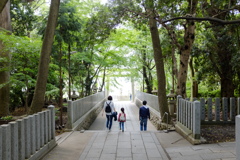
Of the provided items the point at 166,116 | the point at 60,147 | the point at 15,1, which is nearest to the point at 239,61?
the point at 166,116

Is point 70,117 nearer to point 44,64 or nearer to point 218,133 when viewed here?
point 44,64

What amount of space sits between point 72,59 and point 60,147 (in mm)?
9890

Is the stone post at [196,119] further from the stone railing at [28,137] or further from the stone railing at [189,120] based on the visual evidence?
the stone railing at [28,137]

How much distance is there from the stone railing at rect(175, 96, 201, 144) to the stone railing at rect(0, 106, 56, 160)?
4120 mm

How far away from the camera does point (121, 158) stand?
577cm

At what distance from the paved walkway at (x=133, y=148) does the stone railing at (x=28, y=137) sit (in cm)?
41

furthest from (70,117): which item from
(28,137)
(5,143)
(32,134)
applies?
(5,143)

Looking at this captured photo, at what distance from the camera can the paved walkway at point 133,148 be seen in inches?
228

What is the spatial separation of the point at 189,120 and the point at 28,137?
15.8 feet

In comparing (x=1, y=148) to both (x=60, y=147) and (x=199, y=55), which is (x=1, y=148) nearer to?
(x=60, y=147)

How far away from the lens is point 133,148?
21.9 ft

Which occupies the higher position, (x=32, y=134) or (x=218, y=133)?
(x=32, y=134)

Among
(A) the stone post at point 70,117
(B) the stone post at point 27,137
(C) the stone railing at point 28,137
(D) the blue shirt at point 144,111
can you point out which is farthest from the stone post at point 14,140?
(D) the blue shirt at point 144,111

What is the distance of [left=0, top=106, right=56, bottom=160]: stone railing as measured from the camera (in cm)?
376
